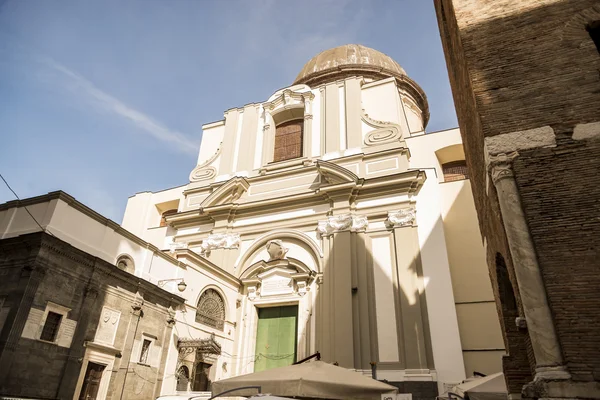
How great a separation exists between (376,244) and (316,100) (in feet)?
25.6

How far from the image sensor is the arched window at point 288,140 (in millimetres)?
18275

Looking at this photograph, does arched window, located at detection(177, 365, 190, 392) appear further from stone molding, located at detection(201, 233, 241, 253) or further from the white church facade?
stone molding, located at detection(201, 233, 241, 253)

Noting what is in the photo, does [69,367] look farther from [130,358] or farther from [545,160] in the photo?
[545,160]

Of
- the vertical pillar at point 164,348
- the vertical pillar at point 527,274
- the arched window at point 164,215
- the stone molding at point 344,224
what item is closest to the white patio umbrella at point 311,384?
the vertical pillar at point 527,274

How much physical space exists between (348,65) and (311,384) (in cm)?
1933

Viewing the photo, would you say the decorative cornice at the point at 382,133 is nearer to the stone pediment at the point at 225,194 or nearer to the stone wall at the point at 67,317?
the stone pediment at the point at 225,194

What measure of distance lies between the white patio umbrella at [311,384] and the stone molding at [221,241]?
9.31 meters

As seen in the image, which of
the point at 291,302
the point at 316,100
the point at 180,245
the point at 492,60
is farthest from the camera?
the point at 316,100

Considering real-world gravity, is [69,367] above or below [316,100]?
below

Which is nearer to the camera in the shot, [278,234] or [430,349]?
[430,349]

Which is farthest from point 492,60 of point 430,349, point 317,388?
point 430,349

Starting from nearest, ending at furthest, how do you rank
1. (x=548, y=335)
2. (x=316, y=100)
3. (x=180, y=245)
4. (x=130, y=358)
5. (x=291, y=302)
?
(x=548, y=335)
(x=130, y=358)
(x=291, y=302)
(x=180, y=245)
(x=316, y=100)

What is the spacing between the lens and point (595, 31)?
642cm

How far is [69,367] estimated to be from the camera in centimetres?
843
